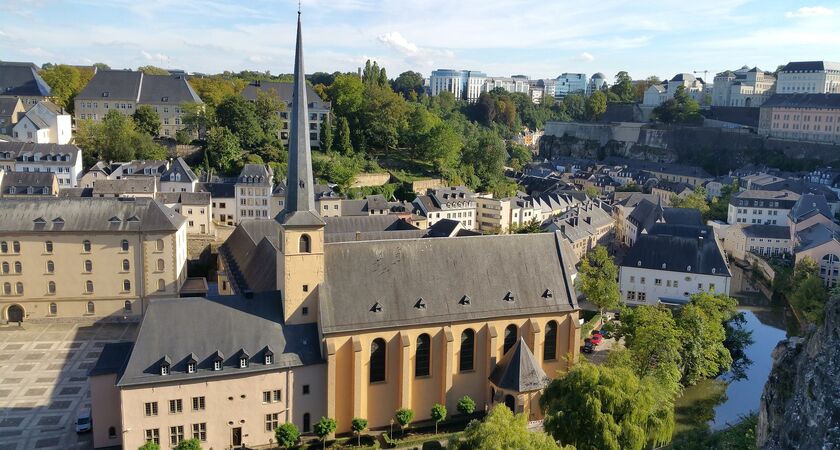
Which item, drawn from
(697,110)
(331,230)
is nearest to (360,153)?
(331,230)

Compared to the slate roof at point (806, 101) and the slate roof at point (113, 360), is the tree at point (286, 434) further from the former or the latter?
the slate roof at point (806, 101)

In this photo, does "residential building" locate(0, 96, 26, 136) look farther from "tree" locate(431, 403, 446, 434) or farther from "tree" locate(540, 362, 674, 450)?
"tree" locate(540, 362, 674, 450)

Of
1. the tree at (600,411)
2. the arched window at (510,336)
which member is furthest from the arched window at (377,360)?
the tree at (600,411)

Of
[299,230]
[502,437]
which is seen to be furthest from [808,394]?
[299,230]

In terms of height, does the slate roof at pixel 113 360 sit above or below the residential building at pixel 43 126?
below

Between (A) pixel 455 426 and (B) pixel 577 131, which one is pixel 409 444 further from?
(B) pixel 577 131

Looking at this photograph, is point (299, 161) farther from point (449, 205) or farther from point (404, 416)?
point (449, 205)
